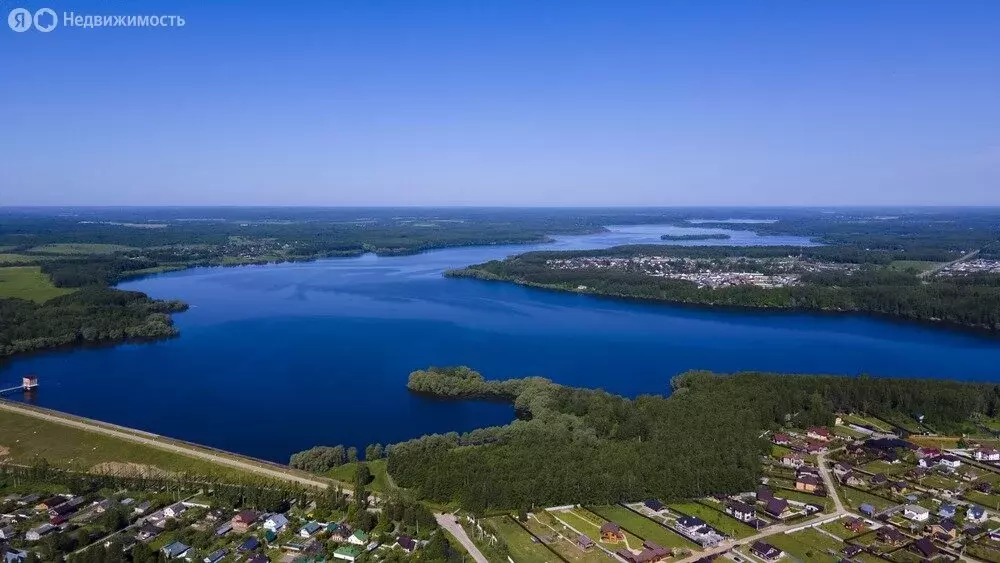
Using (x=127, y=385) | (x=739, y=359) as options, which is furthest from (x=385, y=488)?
(x=739, y=359)

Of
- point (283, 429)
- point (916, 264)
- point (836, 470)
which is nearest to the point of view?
point (836, 470)

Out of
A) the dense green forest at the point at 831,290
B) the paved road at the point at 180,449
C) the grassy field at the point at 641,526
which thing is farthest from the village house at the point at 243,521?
the dense green forest at the point at 831,290

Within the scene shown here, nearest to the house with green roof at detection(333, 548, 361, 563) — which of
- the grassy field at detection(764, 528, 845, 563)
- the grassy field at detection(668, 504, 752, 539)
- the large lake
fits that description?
the large lake

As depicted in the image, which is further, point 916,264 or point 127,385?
point 916,264

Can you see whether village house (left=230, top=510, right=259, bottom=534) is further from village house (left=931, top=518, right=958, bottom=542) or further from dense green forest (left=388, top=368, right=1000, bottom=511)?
village house (left=931, top=518, right=958, bottom=542)

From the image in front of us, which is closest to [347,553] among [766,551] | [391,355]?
[766,551]

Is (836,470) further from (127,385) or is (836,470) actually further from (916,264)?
(916,264)

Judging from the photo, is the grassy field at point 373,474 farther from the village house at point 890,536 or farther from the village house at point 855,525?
the village house at point 890,536
